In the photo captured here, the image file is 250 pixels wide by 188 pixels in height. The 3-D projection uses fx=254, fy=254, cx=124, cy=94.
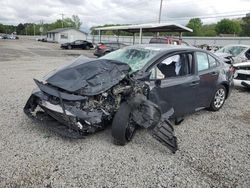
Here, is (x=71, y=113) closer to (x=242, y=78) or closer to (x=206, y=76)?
(x=206, y=76)

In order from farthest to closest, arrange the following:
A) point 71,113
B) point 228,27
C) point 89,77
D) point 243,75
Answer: point 228,27
point 243,75
point 89,77
point 71,113

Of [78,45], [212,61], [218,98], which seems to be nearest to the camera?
[212,61]

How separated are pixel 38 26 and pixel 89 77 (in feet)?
409

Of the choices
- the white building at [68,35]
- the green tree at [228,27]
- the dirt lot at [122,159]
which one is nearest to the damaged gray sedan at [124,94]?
the dirt lot at [122,159]

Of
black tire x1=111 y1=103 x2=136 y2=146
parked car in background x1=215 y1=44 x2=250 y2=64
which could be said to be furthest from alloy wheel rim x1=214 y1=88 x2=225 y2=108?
parked car in background x1=215 y1=44 x2=250 y2=64

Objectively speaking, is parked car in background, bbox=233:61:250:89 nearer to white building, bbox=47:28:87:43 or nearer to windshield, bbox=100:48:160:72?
windshield, bbox=100:48:160:72

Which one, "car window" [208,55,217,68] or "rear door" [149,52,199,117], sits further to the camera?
"car window" [208,55,217,68]

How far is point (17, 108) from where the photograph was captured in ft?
17.5

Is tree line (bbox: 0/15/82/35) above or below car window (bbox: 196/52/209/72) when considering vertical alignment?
above

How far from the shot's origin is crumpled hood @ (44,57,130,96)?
373 cm

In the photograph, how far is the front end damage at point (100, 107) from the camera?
364 centimetres

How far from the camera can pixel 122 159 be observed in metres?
3.47

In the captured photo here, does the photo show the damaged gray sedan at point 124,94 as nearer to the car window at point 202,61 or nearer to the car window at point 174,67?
the car window at point 174,67

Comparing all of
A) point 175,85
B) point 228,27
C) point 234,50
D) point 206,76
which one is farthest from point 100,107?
point 228,27
